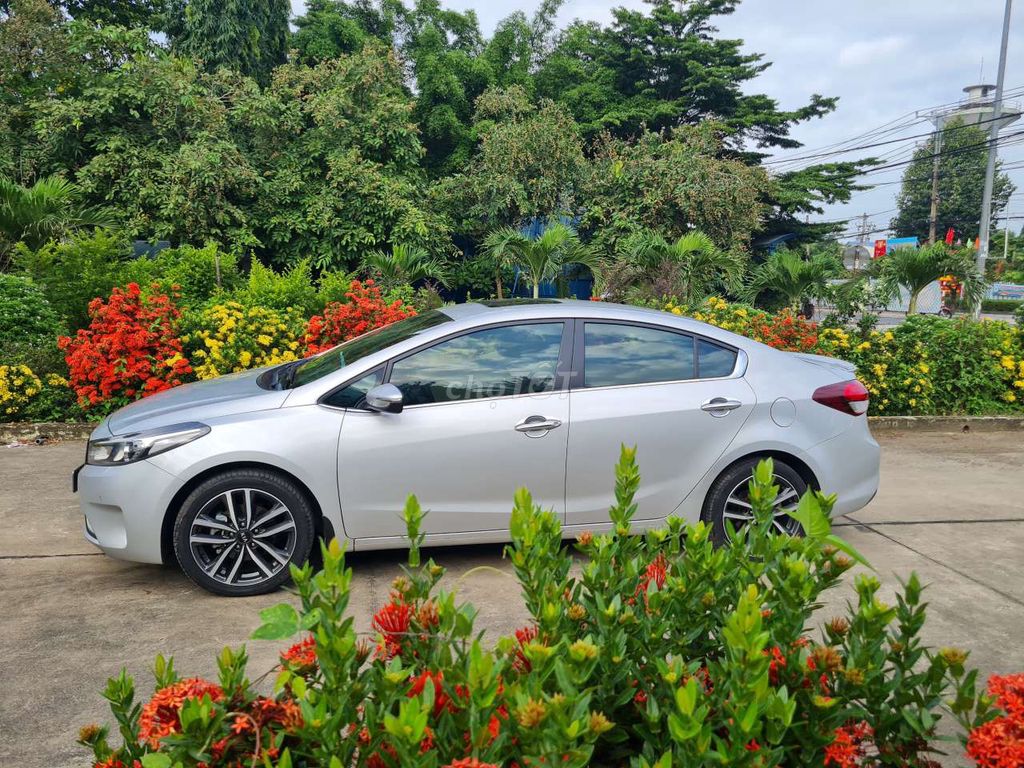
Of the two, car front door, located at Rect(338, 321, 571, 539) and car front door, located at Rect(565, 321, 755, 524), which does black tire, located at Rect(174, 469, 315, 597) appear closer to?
car front door, located at Rect(338, 321, 571, 539)

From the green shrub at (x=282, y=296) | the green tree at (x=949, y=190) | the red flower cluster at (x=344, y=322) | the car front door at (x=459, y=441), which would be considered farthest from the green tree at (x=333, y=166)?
the green tree at (x=949, y=190)

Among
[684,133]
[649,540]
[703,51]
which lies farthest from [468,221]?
[649,540]

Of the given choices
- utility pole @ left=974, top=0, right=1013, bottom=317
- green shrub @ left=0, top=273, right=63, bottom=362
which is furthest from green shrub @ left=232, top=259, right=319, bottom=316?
utility pole @ left=974, top=0, right=1013, bottom=317

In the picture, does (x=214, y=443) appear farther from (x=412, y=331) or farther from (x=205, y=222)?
(x=205, y=222)

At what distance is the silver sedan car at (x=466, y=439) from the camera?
14.4ft

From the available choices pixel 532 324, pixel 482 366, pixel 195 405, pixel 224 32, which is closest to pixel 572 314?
pixel 532 324

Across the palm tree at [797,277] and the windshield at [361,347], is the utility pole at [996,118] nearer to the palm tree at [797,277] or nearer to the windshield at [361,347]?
the palm tree at [797,277]

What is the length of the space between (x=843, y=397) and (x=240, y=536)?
350 cm

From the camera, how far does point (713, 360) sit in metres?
5.09

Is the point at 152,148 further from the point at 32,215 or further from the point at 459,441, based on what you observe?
the point at 459,441

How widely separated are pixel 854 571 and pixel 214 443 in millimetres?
3799

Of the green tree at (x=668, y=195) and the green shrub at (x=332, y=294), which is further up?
the green tree at (x=668, y=195)

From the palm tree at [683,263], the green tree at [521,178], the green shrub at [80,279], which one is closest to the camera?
the green shrub at [80,279]

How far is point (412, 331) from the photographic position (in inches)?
199
